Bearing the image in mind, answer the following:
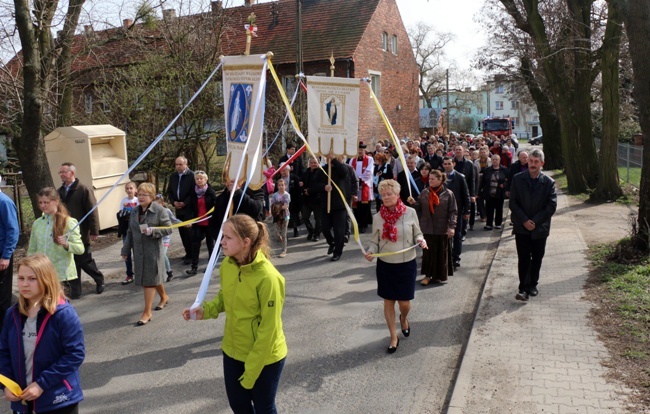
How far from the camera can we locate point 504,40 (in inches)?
1225

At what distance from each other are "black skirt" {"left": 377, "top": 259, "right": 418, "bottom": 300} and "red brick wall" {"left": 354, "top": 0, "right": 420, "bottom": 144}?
22790mm

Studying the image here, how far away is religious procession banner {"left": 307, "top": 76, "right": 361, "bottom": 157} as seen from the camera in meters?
9.38

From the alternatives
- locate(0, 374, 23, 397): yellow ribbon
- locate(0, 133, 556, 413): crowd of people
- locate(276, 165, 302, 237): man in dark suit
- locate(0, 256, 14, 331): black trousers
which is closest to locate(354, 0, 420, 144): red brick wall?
locate(276, 165, 302, 237): man in dark suit

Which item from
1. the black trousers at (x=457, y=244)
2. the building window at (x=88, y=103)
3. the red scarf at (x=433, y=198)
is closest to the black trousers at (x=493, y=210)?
the black trousers at (x=457, y=244)

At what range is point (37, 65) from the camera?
11.2 metres

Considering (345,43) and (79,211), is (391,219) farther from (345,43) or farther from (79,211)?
(345,43)

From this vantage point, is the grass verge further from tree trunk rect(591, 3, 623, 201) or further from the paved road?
tree trunk rect(591, 3, 623, 201)

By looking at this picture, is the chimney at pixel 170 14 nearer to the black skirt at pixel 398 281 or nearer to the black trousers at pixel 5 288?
the black trousers at pixel 5 288

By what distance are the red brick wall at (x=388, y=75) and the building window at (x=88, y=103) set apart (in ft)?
43.2

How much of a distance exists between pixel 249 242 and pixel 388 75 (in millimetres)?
33704

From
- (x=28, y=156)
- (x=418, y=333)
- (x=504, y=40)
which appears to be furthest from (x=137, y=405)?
(x=504, y=40)

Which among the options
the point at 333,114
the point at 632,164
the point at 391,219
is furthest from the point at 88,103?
the point at 632,164

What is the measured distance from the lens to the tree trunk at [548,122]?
1145 inches

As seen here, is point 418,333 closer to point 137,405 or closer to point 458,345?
point 458,345
